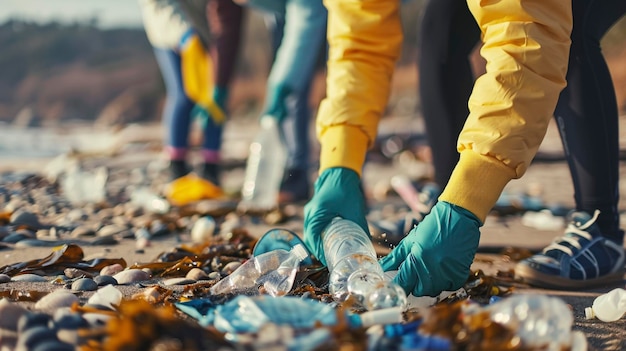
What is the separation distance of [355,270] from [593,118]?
3.60ft

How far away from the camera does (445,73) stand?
2.64 m

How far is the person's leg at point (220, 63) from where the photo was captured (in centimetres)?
529

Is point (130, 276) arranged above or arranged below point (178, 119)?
above

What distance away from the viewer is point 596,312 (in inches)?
79.7

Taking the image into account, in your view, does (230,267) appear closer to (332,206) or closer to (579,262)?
(332,206)

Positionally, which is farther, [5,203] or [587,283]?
A: [5,203]

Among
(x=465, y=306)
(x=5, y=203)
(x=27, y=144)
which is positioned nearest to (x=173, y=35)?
(x=5, y=203)

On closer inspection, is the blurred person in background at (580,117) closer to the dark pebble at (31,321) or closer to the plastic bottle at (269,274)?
the plastic bottle at (269,274)

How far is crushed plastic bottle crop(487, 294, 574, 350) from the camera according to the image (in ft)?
4.70

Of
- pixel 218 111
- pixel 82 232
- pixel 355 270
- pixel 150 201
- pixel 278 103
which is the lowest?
pixel 150 201

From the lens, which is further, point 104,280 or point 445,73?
Result: point 445,73

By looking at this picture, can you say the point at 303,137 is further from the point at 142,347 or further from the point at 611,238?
the point at 142,347

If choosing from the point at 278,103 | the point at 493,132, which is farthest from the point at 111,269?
the point at 278,103

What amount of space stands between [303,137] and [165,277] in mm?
2521
